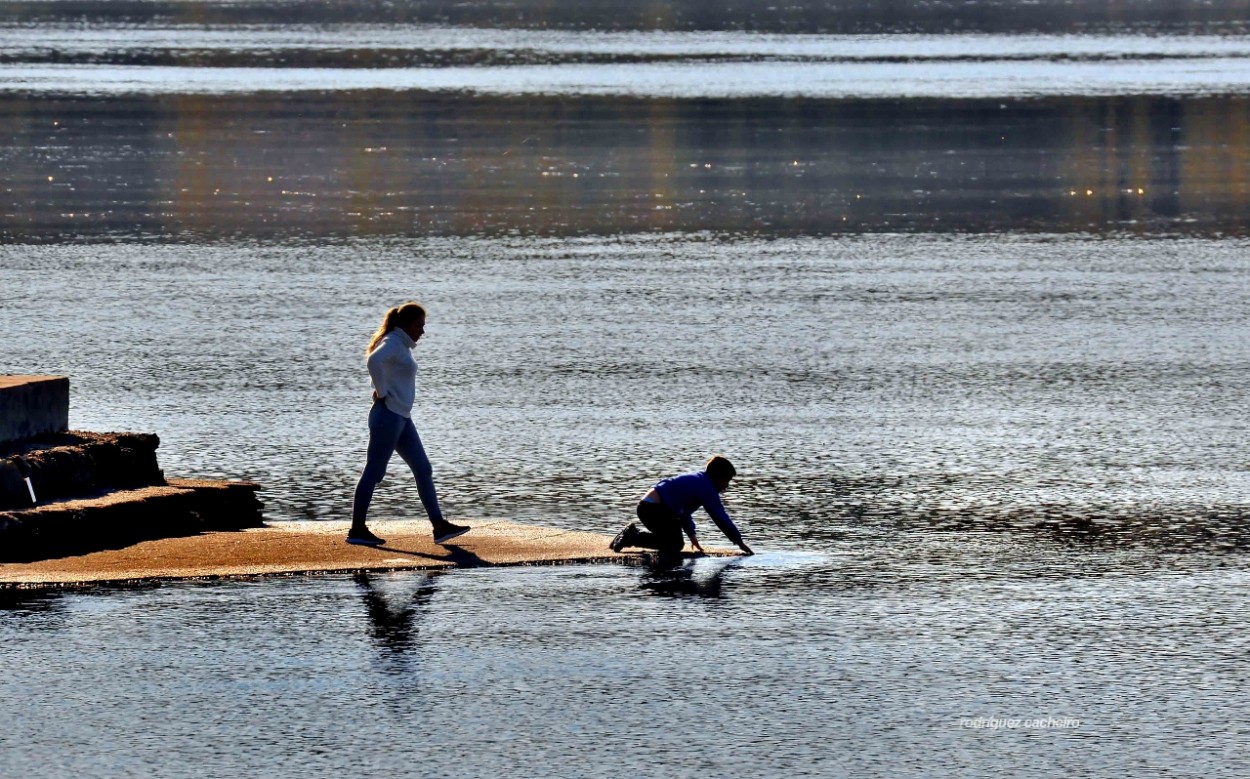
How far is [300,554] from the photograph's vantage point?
11.1 metres

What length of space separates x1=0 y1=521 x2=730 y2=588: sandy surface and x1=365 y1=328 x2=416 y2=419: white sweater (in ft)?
2.34

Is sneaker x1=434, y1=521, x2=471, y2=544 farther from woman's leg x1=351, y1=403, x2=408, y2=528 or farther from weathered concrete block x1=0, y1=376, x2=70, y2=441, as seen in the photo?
weathered concrete block x1=0, y1=376, x2=70, y2=441

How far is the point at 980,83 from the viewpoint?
4962 cm

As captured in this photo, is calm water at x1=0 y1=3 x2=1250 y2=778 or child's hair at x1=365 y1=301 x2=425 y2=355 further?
child's hair at x1=365 y1=301 x2=425 y2=355

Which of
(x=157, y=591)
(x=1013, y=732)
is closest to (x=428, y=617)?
(x=157, y=591)

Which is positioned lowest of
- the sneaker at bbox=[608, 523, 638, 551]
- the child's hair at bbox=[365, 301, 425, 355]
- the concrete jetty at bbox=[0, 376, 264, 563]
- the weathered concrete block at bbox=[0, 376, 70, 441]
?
the sneaker at bbox=[608, 523, 638, 551]

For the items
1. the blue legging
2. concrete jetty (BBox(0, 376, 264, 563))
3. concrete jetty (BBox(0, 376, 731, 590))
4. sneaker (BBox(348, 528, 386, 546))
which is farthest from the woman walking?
concrete jetty (BBox(0, 376, 264, 563))

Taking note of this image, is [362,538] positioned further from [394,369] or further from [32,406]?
[32,406]

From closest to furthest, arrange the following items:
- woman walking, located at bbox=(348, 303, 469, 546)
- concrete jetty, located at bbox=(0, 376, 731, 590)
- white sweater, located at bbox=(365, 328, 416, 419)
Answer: concrete jetty, located at bbox=(0, 376, 731, 590), woman walking, located at bbox=(348, 303, 469, 546), white sweater, located at bbox=(365, 328, 416, 419)

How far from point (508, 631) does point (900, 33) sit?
68.9m

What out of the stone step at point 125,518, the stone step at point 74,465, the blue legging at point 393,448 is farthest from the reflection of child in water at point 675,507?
the stone step at point 74,465

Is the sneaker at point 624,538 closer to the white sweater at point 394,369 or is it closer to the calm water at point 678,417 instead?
the calm water at point 678,417

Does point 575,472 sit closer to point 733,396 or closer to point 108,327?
point 733,396

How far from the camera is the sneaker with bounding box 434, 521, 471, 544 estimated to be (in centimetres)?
1140
